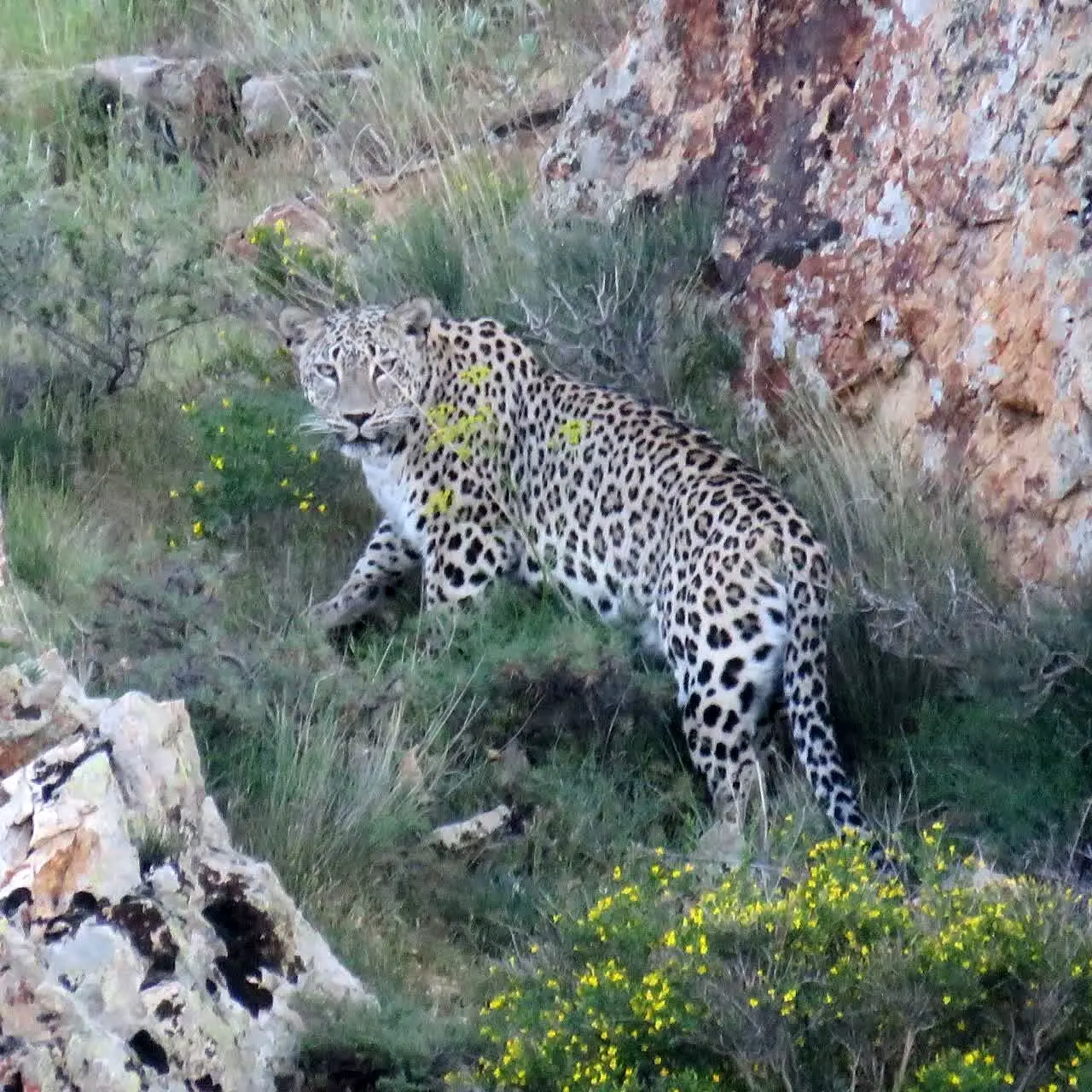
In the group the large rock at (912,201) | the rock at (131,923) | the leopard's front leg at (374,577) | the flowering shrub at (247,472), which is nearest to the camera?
the rock at (131,923)

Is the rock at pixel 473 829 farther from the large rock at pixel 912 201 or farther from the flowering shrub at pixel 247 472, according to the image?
the flowering shrub at pixel 247 472

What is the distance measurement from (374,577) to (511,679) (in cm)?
139

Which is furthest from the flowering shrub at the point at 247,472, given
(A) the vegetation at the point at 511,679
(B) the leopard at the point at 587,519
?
(B) the leopard at the point at 587,519

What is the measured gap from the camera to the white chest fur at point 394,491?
30.2ft

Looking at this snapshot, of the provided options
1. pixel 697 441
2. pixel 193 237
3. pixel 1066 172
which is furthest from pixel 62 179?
pixel 1066 172

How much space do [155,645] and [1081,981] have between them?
377 centimetres

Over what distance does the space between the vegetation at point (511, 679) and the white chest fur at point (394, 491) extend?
30 cm

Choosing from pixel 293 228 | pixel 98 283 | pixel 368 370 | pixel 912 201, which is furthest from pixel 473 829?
pixel 293 228

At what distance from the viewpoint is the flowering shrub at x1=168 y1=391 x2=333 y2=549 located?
9688 mm

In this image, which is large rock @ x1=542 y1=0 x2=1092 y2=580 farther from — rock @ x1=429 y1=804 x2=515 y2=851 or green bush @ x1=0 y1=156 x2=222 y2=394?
rock @ x1=429 y1=804 x2=515 y2=851

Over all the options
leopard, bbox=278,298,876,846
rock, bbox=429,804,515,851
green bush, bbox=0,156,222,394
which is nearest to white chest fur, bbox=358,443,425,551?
leopard, bbox=278,298,876,846

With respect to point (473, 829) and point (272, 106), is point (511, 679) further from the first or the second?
point (272, 106)

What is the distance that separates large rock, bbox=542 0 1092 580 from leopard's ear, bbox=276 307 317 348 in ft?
5.18

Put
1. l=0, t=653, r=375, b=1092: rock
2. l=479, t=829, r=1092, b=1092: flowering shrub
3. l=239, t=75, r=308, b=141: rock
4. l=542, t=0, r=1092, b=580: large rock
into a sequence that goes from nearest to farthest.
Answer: l=0, t=653, r=375, b=1092: rock, l=479, t=829, r=1092, b=1092: flowering shrub, l=542, t=0, r=1092, b=580: large rock, l=239, t=75, r=308, b=141: rock
